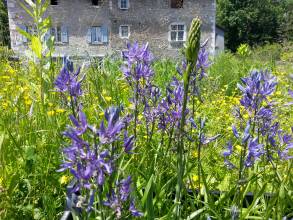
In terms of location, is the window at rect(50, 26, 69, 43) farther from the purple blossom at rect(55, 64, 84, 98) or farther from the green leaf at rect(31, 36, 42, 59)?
the purple blossom at rect(55, 64, 84, 98)

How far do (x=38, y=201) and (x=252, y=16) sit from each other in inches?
1541

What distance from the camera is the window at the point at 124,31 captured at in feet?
65.8

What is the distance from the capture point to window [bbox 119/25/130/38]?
20047mm

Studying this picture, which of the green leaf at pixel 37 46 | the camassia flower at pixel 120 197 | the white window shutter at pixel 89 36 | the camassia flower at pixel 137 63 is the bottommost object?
the camassia flower at pixel 120 197

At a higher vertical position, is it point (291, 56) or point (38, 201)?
point (291, 56)

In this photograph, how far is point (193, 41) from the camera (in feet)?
3.28

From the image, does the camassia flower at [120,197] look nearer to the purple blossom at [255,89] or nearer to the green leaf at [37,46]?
the purple blossom at [255,89]

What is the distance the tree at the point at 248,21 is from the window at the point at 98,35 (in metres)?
21.1

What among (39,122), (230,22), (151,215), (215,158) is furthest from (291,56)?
(230,22)

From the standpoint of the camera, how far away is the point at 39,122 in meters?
2.14

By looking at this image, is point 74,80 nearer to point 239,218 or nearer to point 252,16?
point 239,218

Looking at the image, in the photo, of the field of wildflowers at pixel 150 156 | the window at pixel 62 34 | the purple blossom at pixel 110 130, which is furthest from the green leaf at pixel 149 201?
the window at pixel 62 34

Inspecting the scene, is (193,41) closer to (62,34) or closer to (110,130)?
(110,130)

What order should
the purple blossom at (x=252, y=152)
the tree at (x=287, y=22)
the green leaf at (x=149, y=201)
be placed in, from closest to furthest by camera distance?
1. the green leaf at (x=149, y=201)
2. the purple blossom at (x=252, y=152)
3. the tree at (x=287, y=22)
